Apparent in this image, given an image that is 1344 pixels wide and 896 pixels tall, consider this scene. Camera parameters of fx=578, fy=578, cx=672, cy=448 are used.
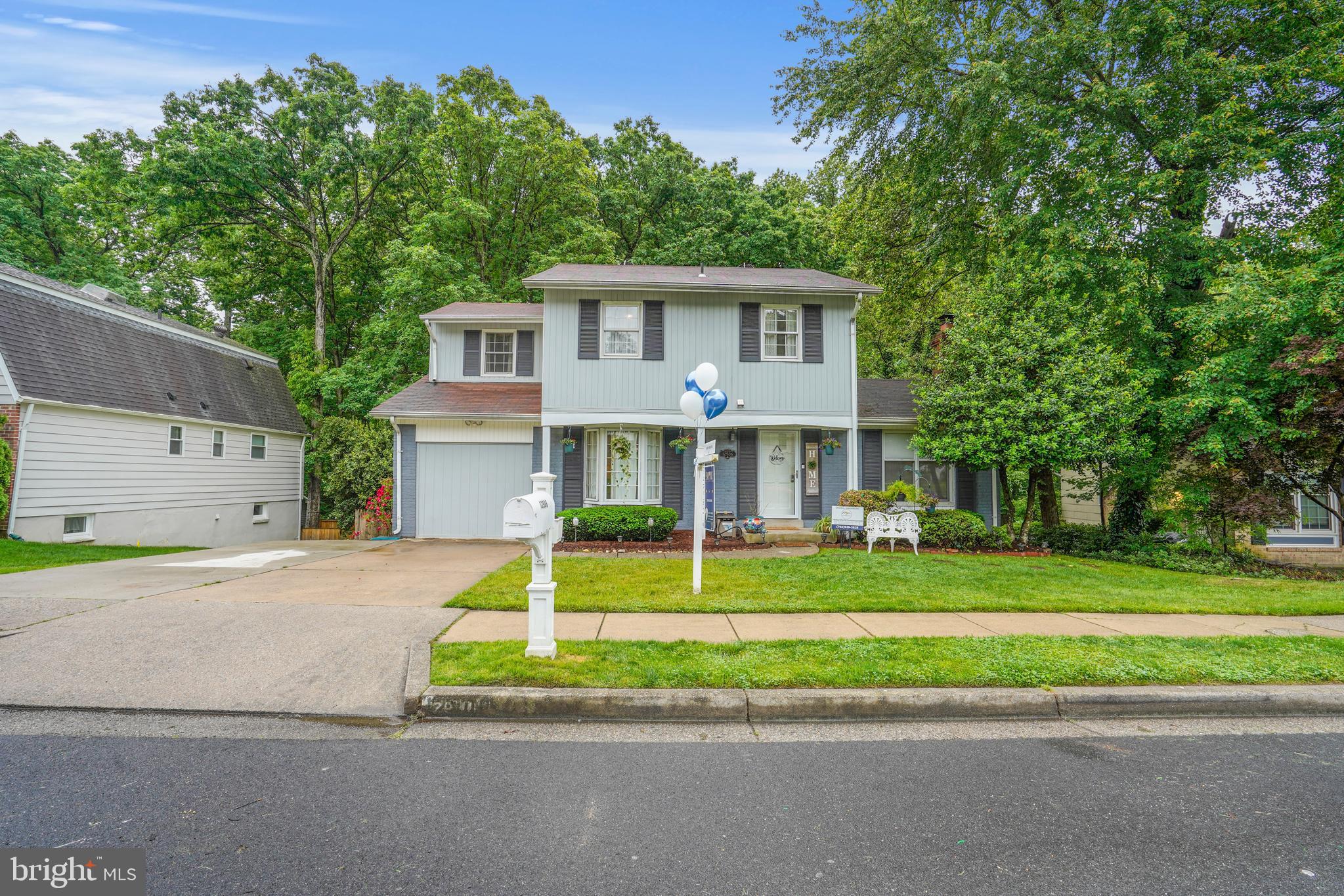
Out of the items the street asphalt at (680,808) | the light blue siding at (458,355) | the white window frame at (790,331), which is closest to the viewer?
the street asphalt at (680,808)

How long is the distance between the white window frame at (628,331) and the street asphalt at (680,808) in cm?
989

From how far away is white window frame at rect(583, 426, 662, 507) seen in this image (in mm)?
13047

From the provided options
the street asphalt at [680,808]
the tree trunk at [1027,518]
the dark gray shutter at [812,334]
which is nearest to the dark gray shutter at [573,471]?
the dark gray shutter at [812,334]

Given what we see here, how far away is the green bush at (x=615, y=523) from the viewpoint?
1162cm

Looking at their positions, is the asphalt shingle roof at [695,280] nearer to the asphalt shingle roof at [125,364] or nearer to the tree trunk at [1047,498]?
the tree trunk at [1047,498]

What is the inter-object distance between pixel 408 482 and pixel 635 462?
546 cm

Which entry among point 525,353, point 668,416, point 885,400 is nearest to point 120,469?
point 525,353

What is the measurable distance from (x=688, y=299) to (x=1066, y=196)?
8.22 metres

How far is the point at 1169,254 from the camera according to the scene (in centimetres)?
1125

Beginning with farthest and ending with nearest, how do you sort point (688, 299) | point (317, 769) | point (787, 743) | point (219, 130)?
1. point (219, 130)
2. point (688, 299)
3. point (787, 743)
4. point (317, 769)

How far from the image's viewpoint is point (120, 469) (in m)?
13.0

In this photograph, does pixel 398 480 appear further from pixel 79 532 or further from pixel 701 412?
pixel 701 412

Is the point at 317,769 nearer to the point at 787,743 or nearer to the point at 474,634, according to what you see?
the point at 474,634

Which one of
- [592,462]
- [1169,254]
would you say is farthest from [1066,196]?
[592,462]
